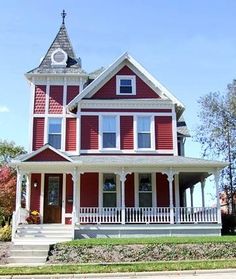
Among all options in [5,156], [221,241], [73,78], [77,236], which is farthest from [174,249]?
[5,156]

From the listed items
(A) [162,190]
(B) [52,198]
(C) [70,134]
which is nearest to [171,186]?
(A) [162,190]

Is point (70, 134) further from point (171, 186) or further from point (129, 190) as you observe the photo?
point (171, 186)

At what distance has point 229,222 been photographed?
76.4 ft

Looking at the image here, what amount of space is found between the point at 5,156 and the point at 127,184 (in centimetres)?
2354

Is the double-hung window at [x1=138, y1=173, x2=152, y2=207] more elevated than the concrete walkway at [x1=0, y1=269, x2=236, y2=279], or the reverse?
the double-hung window at [x1=138, y1=173, x2=152, y2=207]

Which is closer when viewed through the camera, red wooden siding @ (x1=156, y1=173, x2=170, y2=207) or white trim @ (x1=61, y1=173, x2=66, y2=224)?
white trim @ (x1=61, y1=173, x2=66, y2=224)

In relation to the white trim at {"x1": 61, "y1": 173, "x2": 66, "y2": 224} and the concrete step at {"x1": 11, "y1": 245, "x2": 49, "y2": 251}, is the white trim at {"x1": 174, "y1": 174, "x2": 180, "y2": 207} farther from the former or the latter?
the concrete step at {"x1": 11, "y1": 245, "x2": 49, "y2": 251}

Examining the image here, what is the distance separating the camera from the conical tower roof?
22625mm

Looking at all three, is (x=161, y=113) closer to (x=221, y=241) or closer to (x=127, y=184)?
(x=127, y=184)

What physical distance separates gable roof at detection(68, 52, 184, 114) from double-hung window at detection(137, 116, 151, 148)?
161 cm

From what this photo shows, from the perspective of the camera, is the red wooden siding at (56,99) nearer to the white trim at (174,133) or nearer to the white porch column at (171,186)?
the white trim at (174,133)

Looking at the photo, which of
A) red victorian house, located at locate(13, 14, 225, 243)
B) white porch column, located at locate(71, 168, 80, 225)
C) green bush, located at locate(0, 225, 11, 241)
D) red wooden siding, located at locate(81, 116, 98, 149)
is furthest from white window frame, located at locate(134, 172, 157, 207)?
green bush, located at locate(0, 225, 11, 241)

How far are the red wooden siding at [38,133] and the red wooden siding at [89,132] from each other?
7.36 feet

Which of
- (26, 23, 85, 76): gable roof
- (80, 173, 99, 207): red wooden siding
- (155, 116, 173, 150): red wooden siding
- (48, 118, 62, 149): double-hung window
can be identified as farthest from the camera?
(26, 23, 85, 76): gable roof
